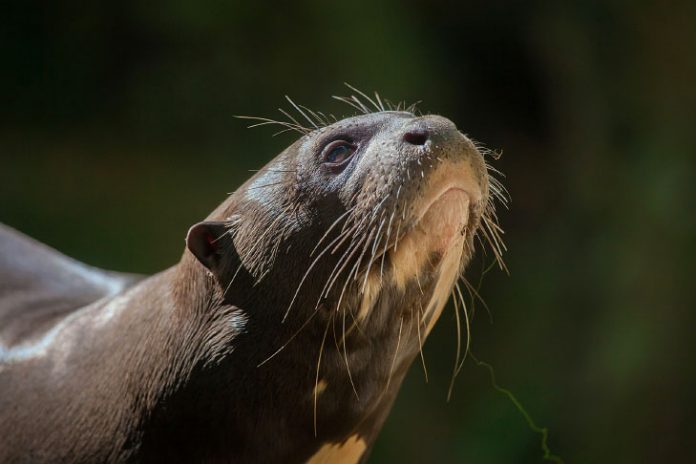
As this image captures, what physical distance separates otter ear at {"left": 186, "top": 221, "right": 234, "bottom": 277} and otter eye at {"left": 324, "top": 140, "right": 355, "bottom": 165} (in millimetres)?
299

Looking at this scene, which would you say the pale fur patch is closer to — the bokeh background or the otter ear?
the otter ear

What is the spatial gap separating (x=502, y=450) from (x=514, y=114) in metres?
2.32

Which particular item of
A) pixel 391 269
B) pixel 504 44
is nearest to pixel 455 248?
pixel 391 269

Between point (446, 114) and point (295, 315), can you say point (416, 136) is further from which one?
point (446, 114)

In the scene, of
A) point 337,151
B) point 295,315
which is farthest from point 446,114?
point 295,315

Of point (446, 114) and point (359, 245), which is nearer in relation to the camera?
point (359, 245)

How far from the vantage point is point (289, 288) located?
2510 millimetres

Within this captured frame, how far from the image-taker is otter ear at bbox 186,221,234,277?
2.62 metres

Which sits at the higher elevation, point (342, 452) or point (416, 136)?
point (416, 136)

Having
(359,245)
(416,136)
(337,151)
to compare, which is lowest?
(359,245)

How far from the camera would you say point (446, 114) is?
6.96m

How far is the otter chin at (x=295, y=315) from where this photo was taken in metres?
2.45

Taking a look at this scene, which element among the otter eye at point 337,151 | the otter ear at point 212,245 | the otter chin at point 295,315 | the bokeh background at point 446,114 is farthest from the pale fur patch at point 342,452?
the bokeh background at point 446,114

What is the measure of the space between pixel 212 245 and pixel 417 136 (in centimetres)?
56
